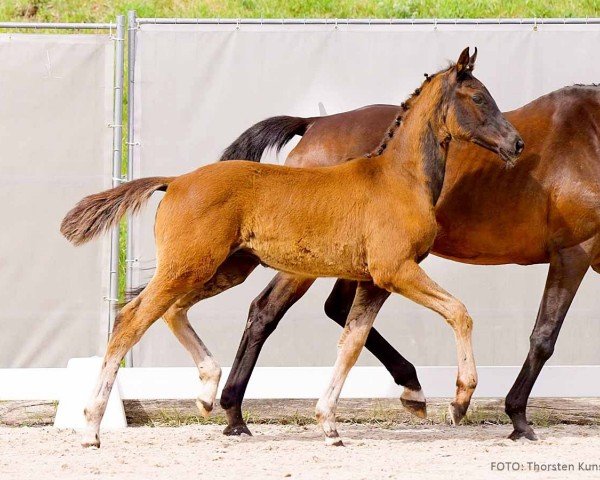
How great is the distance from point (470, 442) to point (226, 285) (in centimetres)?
156

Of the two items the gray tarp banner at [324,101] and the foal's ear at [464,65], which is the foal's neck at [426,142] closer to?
the foal's ear at [464,65]

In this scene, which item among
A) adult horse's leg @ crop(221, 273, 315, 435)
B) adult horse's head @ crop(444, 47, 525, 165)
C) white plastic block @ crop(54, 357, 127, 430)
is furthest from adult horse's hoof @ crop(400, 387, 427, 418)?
white plastic block @ crop(54, 357, 127, 430)

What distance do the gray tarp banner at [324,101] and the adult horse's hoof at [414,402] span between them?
89 cm

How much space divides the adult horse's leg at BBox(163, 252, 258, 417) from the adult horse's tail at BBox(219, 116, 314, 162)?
3.23 feet

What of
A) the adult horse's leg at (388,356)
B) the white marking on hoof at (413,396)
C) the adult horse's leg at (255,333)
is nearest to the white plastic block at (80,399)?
the adult horse's leg at (255,333)

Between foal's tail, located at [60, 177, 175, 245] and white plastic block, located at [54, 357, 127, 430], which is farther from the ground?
foal's tail, located at [60, 177, 175, 245]

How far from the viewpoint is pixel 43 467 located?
4.73 m

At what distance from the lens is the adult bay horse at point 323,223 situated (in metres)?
5.12

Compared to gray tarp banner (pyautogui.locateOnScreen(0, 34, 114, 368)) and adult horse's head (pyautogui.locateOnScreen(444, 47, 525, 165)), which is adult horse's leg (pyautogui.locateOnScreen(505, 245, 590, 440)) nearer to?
adult horse's head (pyautogui.locateOnScreen(444, 47, 525, 165))

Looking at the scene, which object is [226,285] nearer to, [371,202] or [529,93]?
[371,202]

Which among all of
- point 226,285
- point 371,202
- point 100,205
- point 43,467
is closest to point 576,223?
point 371,202

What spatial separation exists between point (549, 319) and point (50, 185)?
334 cm

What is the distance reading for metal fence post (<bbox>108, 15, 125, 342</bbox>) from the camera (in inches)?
268

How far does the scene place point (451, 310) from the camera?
16.7 feet
